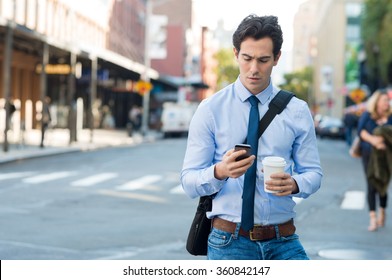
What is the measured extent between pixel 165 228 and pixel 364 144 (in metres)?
2.75

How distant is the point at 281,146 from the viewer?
12.4 ft

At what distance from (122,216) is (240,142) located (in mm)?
9774

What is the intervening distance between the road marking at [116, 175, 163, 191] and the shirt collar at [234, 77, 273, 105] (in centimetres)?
1443

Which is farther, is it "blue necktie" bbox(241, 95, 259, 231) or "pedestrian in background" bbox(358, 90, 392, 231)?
"pedestrian in background" bbox(358, 90, 392, 231)

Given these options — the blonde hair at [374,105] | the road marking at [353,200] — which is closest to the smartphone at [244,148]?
the blonde hair at [374,105]

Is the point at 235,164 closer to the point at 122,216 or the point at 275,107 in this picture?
the point at 275,107

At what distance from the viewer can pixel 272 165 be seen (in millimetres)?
3473

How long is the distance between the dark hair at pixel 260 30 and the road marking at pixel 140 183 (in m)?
14.5

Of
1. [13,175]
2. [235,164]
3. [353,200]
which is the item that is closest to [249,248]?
[235,164]

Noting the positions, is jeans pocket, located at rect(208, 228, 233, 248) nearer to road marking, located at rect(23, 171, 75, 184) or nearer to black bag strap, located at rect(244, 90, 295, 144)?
black bag strap, located at rect(244, 90, 295, 144)

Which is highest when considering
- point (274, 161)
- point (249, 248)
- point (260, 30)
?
point (260, 30)

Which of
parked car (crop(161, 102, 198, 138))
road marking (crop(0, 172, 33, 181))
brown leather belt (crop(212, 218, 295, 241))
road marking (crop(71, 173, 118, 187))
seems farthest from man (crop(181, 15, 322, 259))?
parked car (crop(161, 102, 198, 138))

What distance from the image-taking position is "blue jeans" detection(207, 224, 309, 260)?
12.5 feet
